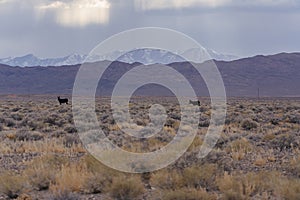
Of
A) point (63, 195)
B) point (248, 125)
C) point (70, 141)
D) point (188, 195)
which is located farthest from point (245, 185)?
point (248, 125)

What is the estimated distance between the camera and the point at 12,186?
1181cm

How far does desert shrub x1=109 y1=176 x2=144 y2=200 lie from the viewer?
11.3 metres

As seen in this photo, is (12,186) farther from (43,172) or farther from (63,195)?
(63,195)

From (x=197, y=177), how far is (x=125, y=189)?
1741 millimetres

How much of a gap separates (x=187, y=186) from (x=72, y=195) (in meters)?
2.53

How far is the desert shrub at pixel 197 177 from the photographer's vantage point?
1198 cm

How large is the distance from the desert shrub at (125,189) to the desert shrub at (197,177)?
1.09 meters

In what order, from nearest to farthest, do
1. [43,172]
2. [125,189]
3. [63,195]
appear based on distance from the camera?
[63,195] < [125,189] < [43,172]

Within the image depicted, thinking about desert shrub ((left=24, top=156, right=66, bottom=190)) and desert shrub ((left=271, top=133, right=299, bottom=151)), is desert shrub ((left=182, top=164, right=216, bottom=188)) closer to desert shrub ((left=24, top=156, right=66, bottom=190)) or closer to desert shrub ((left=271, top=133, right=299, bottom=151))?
desert shrub ((left=24, top=156, right=66, bottom=190))

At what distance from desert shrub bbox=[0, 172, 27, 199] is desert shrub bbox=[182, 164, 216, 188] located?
364 centimetres

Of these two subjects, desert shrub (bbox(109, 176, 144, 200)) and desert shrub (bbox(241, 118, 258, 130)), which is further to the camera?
desert shrub (bbox(241, 118, 258, 130))

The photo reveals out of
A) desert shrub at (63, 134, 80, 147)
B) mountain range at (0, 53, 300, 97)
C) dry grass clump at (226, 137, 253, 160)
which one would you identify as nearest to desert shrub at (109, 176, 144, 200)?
dry grass clump at (226, 137, 253, 160)

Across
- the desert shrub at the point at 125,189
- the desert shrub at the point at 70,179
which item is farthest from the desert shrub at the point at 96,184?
the desert shrub at the point at 125,189

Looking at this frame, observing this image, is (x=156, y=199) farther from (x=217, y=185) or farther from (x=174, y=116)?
(x=174, y=116)
